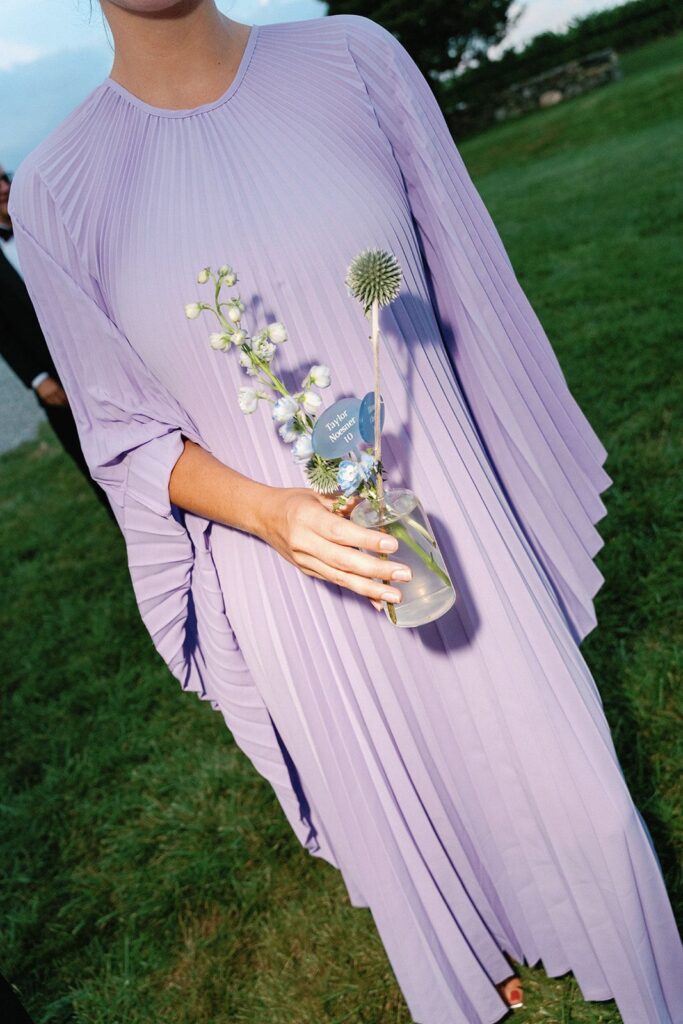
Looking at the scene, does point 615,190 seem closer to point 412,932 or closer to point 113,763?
point 113,763

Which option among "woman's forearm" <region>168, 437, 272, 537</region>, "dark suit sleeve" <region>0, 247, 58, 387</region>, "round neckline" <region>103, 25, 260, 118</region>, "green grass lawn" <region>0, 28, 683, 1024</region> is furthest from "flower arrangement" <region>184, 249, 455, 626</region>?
"dark suit sleeve" <region>0, 247, 58, 387</region>

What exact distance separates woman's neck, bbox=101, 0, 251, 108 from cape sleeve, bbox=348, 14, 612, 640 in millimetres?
230

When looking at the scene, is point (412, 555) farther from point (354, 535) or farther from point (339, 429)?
point (339, 429)

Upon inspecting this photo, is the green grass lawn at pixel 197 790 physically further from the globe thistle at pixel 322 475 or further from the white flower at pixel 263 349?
the white flower at pixel 263 349

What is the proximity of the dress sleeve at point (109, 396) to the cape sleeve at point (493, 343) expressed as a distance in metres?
0.57

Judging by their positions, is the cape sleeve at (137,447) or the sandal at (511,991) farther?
the sandal at (511,991)

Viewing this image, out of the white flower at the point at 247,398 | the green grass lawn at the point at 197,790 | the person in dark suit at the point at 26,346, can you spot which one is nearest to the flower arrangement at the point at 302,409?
the white flower at the point at 247,398

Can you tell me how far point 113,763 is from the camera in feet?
12.0

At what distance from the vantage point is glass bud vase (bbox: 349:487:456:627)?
1249 mm

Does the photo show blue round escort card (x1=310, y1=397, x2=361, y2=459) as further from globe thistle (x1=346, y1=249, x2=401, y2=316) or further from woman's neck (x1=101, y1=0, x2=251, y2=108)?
woman's neck (x1=101, y1=0, x2=251, y2=108)

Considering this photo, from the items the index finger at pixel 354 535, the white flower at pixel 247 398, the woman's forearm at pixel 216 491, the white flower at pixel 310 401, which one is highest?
the white flower at pixel 247 398

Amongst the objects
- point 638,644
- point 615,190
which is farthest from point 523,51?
point 638,644

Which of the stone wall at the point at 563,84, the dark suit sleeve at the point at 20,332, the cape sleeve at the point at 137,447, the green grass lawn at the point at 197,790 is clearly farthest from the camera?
the stone wall at the point at 563,84

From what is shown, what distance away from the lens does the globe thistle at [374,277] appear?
3.72 feet
